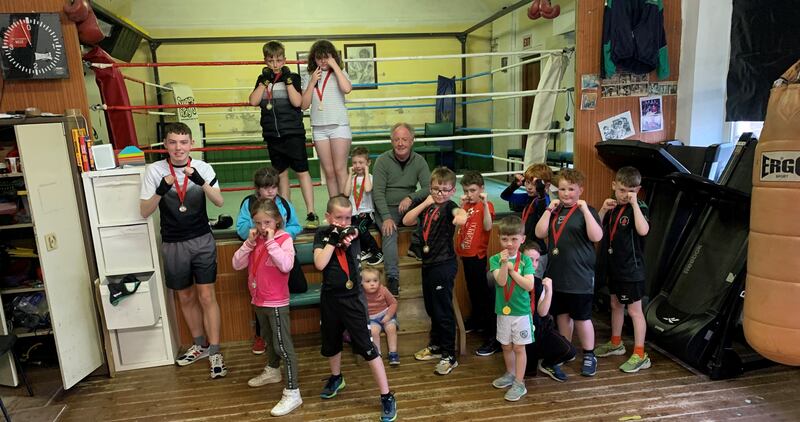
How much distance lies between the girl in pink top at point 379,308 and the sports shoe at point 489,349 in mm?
538

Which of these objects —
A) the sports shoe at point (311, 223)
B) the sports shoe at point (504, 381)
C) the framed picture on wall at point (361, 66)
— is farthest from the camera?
the framed picture on wall at point (361, 66)

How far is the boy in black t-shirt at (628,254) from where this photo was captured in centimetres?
296

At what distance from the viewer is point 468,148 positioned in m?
9.05

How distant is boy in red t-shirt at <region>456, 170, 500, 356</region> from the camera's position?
3.07 m

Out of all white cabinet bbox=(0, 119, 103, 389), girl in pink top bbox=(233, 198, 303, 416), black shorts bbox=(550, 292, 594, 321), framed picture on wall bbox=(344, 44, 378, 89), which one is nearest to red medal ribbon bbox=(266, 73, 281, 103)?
girl in pink top bbox=(233, 198, 303, 416)

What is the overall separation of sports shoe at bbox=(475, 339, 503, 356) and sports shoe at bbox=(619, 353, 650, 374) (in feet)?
2.44

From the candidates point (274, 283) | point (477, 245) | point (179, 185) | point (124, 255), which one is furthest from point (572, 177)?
point (124, 255)

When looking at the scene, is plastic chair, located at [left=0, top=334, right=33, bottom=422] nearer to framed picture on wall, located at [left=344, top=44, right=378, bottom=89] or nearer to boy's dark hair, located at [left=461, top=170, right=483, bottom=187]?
boy's dark hair, located at [left=461, top=170, right=483, bottom=187]

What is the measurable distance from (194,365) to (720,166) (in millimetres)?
3812

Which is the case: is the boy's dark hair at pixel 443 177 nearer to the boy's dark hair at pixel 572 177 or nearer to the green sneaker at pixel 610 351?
the boy's dark hair at pixel 572 177

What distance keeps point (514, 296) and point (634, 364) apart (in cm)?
97

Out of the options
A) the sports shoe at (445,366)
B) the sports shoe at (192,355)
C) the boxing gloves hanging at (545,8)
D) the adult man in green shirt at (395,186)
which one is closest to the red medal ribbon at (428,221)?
the adult man in green shirt at (395,186)

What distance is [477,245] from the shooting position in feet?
10.5

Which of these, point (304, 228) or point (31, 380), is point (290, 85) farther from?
point (31, 380)
